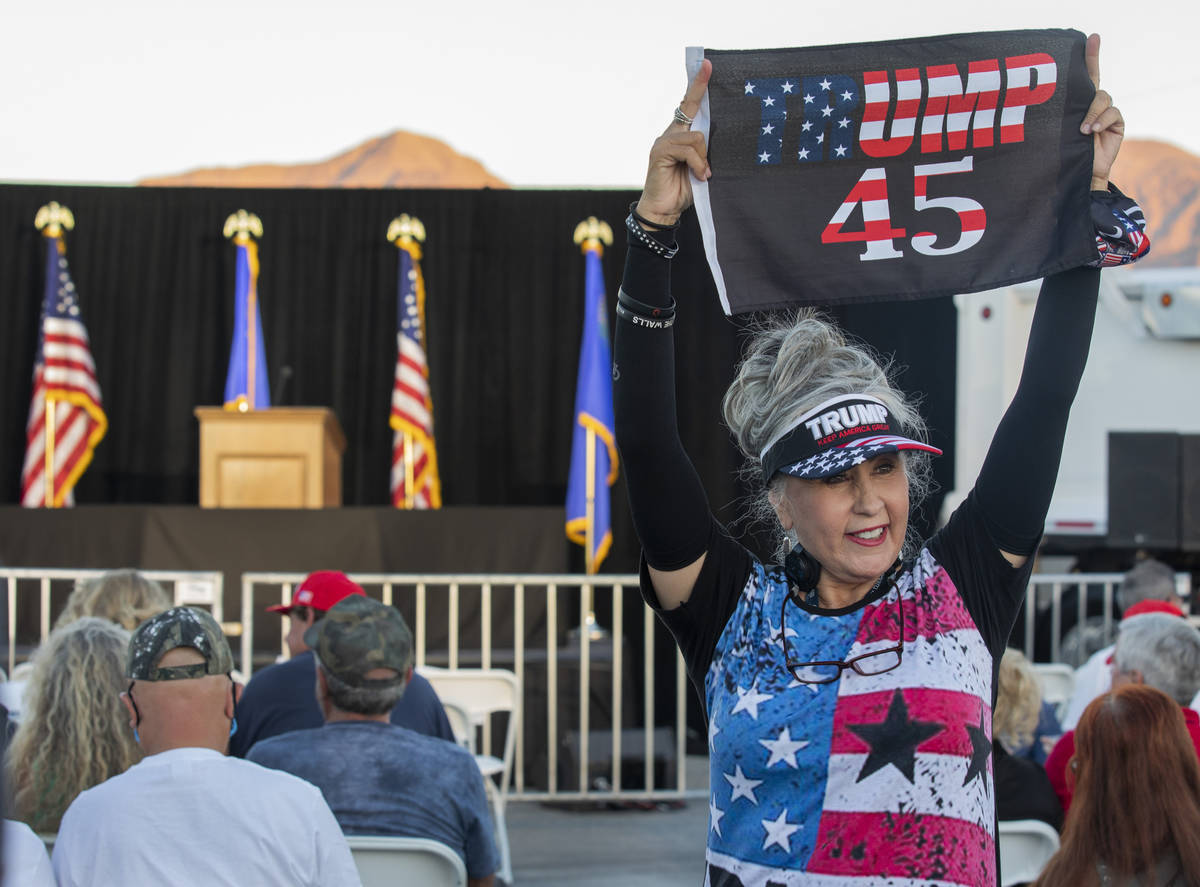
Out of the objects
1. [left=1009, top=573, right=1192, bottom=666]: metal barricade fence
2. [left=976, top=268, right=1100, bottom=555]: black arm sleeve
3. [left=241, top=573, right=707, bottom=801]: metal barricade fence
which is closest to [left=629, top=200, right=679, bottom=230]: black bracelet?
[left=976, top=268, right=1100, bottom=555]: black arm sleeve

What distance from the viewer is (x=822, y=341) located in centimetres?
154

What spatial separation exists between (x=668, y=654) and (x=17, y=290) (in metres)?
6.01

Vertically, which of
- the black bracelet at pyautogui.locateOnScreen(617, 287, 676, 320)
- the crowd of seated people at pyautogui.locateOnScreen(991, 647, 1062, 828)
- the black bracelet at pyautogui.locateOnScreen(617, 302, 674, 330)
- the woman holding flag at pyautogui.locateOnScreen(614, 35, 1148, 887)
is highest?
the black bracelet at pyautogui.locateOnScreen(617, 287, 676, 320)

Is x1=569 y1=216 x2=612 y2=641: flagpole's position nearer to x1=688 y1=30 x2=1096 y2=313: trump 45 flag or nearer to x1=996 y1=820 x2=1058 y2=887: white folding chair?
x1=996 y1=820 x2=1058 y2=887: white folding chair

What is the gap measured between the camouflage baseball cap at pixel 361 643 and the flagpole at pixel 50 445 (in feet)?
21.0

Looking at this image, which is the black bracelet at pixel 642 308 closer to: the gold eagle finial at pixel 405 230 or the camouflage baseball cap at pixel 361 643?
the camouflage baseball cap at pixel 361 643

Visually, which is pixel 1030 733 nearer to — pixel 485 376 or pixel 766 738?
pixel 766 738

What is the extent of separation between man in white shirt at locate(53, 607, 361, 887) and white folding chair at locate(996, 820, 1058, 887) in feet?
5.11

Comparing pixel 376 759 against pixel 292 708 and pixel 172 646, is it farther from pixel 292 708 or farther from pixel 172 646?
pixel 292 708

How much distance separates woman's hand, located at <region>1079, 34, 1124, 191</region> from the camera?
1.63 m

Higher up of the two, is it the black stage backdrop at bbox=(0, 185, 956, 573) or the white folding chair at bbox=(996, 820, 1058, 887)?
the black stage backdrop at bbox=(0, 185, 956, 573)

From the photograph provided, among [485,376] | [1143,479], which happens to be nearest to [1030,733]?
[1143,479]

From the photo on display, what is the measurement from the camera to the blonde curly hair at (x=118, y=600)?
4.00 metres

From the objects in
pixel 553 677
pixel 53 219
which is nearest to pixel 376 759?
pixel 553 677
